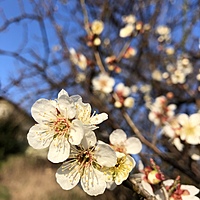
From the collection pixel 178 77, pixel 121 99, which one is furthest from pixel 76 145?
pixel 178 77

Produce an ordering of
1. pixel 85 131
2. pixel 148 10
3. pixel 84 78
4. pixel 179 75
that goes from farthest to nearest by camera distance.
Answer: pixel 148 10, pixel 84 78, pixel 179 75, pixel 85 131

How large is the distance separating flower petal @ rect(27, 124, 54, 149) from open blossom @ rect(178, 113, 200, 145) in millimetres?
557

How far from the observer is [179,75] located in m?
2.35

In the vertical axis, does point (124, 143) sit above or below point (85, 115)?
below

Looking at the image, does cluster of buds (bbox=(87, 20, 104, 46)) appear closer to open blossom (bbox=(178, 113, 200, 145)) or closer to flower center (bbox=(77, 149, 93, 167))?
open blossom (bbox=(178, 113, 200, 145))

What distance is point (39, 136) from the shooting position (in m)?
0.59

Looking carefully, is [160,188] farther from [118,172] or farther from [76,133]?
[76,133]

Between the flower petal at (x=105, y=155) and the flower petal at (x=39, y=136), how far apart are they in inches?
3.9

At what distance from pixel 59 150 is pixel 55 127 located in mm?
60

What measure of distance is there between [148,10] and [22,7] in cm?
126

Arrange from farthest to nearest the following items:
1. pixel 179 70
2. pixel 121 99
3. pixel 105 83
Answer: pixel 179 70 → pixel 105 83 → pixel 121 99

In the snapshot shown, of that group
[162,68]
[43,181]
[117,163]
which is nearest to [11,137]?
[43,181]

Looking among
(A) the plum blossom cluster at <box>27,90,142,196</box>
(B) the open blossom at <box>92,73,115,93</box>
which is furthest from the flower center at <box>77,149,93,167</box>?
(B) the open blossom at <box>92,73,115,93</box>

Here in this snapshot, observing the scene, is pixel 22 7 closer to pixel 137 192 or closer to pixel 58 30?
pixel 58 30
